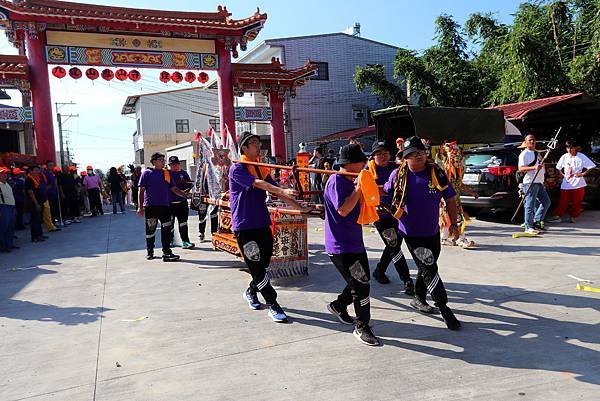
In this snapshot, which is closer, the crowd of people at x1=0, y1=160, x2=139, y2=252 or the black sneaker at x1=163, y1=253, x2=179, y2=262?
the black sneaker at x1=163, y1=253, x2=179, y2=262

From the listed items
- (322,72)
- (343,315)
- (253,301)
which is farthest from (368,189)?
(322,72)

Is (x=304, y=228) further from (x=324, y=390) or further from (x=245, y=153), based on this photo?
(x=324, y=390)

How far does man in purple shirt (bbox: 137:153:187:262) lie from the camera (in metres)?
7.56

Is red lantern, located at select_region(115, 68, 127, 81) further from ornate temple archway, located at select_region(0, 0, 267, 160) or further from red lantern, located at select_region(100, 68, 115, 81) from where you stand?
ornate temple archway, located at select_region(0, 0, 267, 160)

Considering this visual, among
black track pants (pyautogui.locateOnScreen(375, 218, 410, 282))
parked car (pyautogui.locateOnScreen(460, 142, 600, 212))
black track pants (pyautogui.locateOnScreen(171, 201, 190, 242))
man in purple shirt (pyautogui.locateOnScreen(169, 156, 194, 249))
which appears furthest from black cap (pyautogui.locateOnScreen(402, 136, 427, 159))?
parked car (pyautogui.locateOnScreen(460, 142, 600, 212))

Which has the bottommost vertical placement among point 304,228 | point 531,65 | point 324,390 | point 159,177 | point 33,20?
point 324,390

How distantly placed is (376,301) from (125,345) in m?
2.45

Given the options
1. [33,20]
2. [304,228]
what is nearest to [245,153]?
[304,228]

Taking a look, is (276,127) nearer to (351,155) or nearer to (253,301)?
(253,301)

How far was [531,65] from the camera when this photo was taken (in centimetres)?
1534

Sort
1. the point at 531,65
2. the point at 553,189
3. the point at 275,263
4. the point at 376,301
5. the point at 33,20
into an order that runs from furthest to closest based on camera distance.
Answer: the point at 531,65 < the point at 33,20 < the point at 553,189 < the point at 275,263 < the point at 376,301

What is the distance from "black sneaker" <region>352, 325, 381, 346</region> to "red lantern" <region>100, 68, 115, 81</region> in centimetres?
1404

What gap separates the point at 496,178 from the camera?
905 cm

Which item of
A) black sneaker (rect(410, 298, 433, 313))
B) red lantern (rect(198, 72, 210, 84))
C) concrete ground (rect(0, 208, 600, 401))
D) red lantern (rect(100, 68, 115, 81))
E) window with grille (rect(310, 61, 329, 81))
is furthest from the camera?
window with grille (rect(310, 61, 329, 81))
